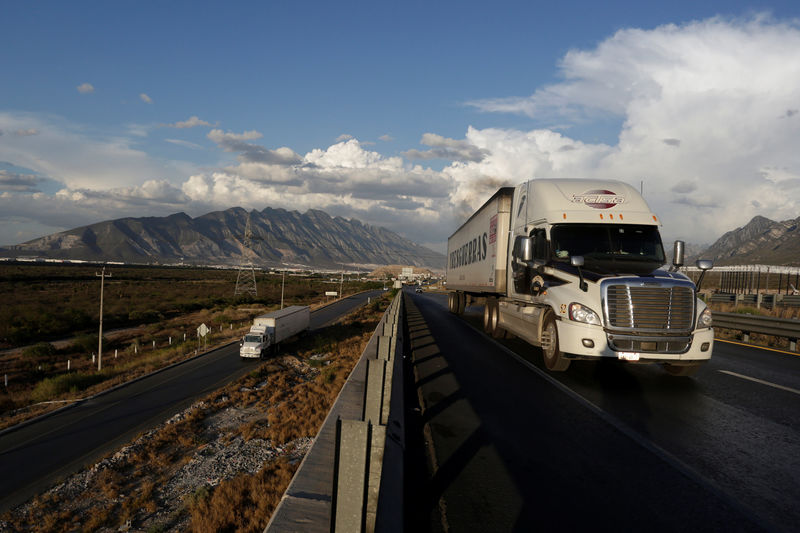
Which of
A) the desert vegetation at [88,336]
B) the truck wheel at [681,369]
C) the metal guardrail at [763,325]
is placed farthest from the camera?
the desert vegetation at [88,336]

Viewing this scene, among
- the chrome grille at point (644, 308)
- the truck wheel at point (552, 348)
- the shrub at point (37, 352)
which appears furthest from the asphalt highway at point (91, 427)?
the shrub at point (37, 352)

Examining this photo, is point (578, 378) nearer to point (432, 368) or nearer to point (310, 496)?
point (432, 368)

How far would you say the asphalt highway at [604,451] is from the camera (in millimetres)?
4164

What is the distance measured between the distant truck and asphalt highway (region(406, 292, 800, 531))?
23.7 m

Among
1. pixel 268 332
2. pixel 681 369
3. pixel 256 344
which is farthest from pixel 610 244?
pixel 268 332

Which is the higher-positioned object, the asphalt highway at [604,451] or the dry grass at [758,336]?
the dry grass at [758,336]

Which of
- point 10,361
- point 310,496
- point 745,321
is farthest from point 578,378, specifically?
point 10,361

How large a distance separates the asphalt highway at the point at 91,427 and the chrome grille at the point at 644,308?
51.7ft

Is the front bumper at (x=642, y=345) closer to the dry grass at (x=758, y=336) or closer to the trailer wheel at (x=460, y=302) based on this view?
the dry grass at (x=758, y=336)

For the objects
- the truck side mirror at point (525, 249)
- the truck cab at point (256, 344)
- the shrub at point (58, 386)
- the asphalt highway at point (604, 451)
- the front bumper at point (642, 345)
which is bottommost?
A: the shrub at point (58, 386)

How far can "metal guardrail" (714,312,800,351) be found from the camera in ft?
46.7

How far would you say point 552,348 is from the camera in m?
9.74

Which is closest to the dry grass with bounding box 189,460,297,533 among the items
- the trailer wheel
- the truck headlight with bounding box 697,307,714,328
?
the truck headlight with bounding box 697,307,714,328

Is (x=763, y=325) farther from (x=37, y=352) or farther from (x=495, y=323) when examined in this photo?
(x=37, y=352)
